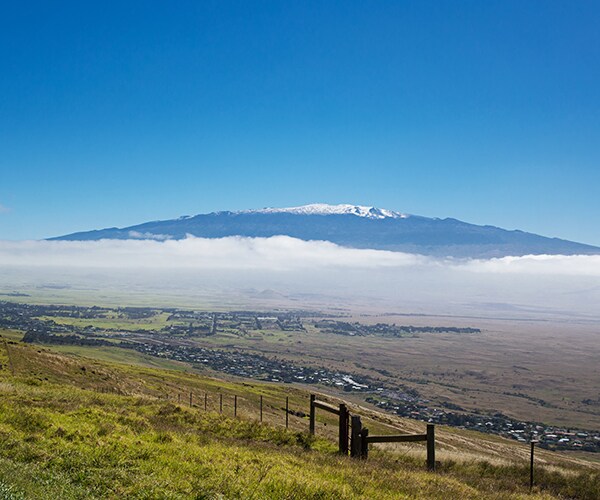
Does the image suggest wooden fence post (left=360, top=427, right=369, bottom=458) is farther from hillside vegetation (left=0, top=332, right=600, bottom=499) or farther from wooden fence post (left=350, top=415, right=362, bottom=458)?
hillside vegetation (left=0, top=332, right=600, bottom=499)

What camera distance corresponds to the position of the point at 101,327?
18762cm

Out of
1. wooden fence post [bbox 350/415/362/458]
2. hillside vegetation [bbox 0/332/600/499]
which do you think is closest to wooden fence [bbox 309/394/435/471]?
wooden fence post [bbox 350/415/362/458]

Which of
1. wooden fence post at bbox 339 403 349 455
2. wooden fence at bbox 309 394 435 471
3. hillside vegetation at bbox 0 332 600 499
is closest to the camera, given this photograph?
hillside vegetation at bbox 0 332 600 499

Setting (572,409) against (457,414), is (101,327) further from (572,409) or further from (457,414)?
(572,409)

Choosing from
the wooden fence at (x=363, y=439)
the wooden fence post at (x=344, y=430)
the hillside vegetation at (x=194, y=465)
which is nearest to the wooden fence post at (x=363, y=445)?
the wooden fence at (x=363, y=439)

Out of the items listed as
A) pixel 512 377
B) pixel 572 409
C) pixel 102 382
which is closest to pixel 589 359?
pixel 512 377

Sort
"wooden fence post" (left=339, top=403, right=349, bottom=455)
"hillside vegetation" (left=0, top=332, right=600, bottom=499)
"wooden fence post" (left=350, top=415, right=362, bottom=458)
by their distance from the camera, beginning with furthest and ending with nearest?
"wooden fence post" (left=339, top=403, right=349, bottom=455) < "wooden fence post" (left=350, top=415, right=362, bottom=458) < "hillside vegetation" (left=0, top=332, right=600, bottom=499)

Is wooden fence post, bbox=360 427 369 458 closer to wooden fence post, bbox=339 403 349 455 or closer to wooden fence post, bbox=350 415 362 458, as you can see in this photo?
wooden fence post, bbox=350 415 362 458

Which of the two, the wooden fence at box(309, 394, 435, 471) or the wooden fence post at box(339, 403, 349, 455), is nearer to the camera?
the wooden fence at box(309, 394, 435, 471)

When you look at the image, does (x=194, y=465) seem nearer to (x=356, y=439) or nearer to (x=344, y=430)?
(x=356, y=439)

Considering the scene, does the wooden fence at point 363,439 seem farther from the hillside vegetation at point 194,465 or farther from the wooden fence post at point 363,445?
the hillside vegetation at point 194,465

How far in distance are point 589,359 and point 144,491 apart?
704ft

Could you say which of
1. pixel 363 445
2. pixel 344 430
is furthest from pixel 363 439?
pixel 344 430

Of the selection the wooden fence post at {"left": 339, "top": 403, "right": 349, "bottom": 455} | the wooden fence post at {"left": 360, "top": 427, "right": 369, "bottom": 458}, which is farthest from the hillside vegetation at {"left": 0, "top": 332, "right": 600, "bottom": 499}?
the wooden fence post at {"left": 339, "top": 403, "right": 349, "bottom": 455}
